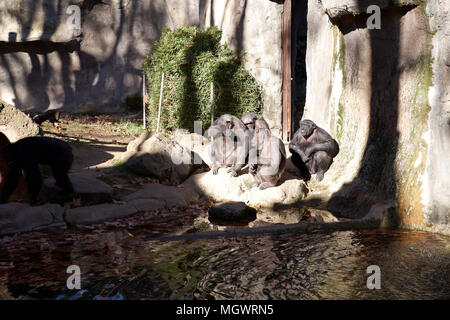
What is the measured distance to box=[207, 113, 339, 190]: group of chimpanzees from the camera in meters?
8.70

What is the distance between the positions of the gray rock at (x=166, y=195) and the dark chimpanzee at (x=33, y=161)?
1.19m

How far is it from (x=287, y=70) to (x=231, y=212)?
20.9ft

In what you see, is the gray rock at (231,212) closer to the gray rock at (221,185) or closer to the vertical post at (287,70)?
the gray rock at (221,185)

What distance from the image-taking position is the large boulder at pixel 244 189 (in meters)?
8.42

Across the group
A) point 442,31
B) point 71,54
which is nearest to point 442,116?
point 442,31

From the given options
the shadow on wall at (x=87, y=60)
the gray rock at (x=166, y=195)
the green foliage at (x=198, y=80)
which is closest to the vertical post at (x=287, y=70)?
the green foliage at (x=198, y=80)

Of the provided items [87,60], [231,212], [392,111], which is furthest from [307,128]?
[87,60]

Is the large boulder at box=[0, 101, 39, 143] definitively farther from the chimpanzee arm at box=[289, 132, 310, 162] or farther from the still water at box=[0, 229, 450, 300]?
the chimpanzee arm at box=[289, 132, 310, 162]

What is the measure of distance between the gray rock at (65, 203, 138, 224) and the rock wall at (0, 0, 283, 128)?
292 inches

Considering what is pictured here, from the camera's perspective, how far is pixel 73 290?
4.30 m

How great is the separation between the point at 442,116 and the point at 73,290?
510 centimetres

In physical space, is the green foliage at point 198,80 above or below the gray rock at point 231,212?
above

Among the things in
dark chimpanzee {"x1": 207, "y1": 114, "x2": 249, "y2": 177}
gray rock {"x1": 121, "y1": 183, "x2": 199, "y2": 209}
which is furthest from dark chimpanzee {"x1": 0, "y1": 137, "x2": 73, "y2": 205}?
dark chimpanzee {"x1": 207, "y1": 114, "x2": 249, "y2": 177}

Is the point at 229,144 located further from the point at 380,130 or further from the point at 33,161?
the point at 33,161
